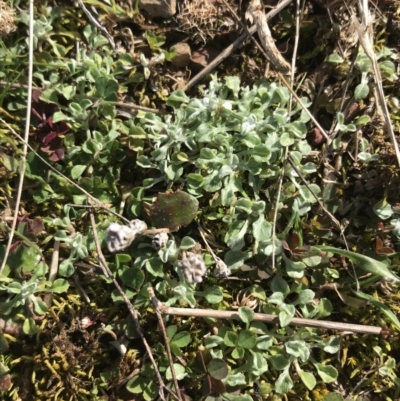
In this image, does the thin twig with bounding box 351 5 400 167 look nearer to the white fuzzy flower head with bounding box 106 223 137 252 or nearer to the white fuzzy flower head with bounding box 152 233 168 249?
the white fuzzy flower head with bounding box 152 233 168 249

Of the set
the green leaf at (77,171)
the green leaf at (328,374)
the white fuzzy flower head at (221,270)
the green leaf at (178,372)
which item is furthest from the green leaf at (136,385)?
the green leaf at (77,171)

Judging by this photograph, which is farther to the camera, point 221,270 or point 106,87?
point 106,87

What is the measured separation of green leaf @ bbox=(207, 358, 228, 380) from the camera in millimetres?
2219

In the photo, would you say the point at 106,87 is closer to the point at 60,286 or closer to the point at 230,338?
the point at 60,286

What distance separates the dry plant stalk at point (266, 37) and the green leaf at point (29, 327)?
60.9 inches

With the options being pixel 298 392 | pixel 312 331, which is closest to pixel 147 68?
pixel 312 331

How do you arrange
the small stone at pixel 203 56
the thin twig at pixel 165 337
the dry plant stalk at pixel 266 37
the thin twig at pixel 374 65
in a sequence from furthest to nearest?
the small stone at pixel 203 56 < the dry plant stalk at pixel 266 37 < the thin twig at pixel 374 65 < the thin twig at pixel 165 337

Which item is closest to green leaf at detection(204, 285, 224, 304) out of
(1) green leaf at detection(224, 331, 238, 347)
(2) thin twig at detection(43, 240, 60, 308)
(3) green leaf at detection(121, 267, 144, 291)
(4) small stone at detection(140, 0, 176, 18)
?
(1) green leaf at detection(224, 331, 238, 347)

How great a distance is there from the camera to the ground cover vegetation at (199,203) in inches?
90.4

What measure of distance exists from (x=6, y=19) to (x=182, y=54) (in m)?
0.80

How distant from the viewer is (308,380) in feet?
7.50

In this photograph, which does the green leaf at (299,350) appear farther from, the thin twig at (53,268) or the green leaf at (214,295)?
the thin twig at (53,268)

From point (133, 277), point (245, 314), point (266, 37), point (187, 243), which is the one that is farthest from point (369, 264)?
point (266, 37)

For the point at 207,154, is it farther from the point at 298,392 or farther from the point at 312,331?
the point at 298,392
